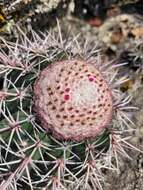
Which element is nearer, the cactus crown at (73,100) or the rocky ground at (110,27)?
the cactus crown at (73,100)

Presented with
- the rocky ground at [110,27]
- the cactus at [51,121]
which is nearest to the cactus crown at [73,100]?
the cactus at [51,121]

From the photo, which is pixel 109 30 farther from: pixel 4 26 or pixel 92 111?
pixel 92 111

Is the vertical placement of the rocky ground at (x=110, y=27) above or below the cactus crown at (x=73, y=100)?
below

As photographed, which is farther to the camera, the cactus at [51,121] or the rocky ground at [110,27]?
the rocky ground at [110,27]

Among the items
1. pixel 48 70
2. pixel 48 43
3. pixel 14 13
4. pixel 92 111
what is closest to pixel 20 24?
pixel 14 13

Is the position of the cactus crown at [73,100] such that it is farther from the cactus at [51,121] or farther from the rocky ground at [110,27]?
the rocky ground at [110,27]
